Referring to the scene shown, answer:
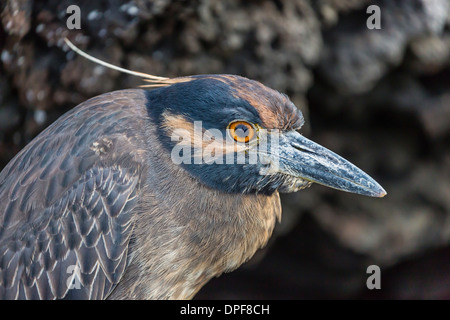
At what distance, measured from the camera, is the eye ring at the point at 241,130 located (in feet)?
8.26

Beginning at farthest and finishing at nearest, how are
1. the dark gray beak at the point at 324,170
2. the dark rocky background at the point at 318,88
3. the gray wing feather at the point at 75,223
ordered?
the dark rocky background at the point at 318,88, the dark gray beak at the point at 324,170, the gray wing feather at the point at 75,223

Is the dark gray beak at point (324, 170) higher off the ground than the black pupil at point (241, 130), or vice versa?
the black pupil at point (241, 130)

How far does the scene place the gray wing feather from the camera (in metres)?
2.49

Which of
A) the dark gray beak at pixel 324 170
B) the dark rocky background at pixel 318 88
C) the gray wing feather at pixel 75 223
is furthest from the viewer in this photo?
the dark rocky background at pixel 318 88

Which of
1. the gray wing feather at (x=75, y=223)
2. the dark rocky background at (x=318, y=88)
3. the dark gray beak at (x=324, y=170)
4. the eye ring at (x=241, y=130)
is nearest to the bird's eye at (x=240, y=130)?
the eye ring at (x=241, y=130)

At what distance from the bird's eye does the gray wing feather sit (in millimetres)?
443

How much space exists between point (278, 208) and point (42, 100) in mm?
1940

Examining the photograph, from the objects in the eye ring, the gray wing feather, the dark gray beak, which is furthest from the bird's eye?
the gray wing feather

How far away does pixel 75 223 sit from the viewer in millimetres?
2492

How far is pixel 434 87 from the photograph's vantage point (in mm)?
4766

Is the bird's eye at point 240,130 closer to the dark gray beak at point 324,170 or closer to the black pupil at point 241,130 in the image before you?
the black pupil at point 241,130
